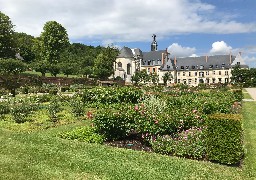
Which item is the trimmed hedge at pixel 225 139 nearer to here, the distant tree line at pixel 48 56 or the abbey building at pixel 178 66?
the distant tree line at pixel 48 56

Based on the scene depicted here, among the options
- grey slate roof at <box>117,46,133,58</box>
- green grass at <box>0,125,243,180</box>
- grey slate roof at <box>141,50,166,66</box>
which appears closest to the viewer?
green grass at <box>0,125,243,180</box>

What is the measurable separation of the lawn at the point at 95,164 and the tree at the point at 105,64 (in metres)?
54.7

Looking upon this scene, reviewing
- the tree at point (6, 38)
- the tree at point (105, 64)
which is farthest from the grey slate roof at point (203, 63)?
the tree at point (6, 38)

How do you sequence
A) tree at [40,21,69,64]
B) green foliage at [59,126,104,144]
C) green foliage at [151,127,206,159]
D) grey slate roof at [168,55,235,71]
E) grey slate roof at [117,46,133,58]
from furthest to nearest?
grey slate roof at [117,46,133,58], grey slate roof at [168,55,235,71], tree at [40,21,69,64], green foliage at [59,126,104,144], green foliage at [151,127,206,159]

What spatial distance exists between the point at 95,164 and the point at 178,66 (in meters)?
78.6

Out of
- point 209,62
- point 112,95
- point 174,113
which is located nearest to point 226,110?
point 174,113

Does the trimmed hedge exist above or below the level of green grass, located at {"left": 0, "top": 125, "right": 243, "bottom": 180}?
above

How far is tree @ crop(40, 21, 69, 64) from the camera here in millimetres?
67375

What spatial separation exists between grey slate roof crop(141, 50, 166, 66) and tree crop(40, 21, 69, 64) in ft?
89.6

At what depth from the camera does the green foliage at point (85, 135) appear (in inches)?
410

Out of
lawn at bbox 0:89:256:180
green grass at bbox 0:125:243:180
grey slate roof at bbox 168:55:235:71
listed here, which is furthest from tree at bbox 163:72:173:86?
green grass at bbox 0:125:243:180

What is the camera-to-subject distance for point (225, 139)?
805 centimetres

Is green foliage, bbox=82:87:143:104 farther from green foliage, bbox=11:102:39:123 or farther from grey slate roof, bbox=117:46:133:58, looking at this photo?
grey slate roof, bbox=117:46:133:58

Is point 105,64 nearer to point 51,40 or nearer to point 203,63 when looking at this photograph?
point 51,40
